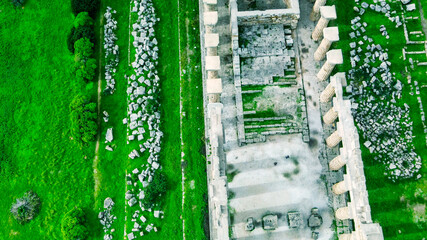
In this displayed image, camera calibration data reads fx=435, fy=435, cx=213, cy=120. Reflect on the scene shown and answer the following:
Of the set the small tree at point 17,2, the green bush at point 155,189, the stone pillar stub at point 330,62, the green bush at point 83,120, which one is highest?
the small tree at point 17,2

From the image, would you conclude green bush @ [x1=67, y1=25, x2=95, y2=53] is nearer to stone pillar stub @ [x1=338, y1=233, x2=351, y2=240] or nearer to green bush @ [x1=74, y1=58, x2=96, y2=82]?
green bush @ [x1=74, y1=58, x2=96, y2=82]

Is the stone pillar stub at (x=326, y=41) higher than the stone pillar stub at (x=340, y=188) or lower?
higher

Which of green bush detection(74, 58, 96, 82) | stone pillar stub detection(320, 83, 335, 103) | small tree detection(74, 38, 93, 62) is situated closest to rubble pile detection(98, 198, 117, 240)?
green bush detection(74, 58, 96, 82)

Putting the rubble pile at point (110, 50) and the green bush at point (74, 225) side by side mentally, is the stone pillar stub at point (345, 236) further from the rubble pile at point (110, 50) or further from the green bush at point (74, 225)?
the rubble pile at point (110, 50)

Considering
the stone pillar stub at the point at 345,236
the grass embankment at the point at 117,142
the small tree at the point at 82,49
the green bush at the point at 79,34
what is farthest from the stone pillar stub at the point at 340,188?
the green bush at the point at 79,34

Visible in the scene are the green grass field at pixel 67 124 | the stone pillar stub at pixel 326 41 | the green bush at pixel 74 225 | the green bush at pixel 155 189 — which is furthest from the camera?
the green grass field at pixel 67 124

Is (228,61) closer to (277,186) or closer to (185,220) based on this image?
(277,186)
